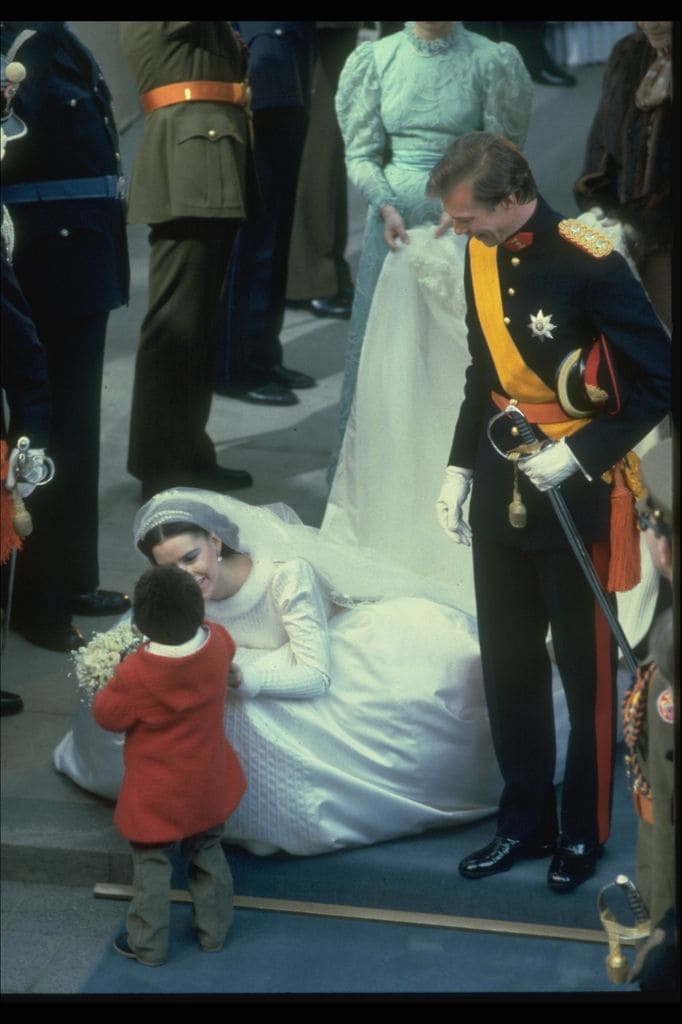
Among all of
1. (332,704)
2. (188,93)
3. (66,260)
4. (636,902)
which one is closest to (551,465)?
(332,704)

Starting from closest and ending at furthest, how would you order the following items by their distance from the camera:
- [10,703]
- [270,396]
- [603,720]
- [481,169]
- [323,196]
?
[481,169] → [603,720] → [10,703] → [270,396] → [323,196]

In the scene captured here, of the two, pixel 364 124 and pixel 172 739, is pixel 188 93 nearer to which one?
pixel 364 124

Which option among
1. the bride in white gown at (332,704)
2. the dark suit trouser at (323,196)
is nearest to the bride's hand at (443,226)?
the bride in white gown at (332,704)

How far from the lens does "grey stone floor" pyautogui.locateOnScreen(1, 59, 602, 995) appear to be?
349cm

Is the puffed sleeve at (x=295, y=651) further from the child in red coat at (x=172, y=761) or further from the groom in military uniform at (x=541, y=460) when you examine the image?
the groom in military uniform at (x=541, y=460)

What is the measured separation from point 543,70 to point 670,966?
796 centimetres

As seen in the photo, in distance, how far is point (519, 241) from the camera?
2.94 m

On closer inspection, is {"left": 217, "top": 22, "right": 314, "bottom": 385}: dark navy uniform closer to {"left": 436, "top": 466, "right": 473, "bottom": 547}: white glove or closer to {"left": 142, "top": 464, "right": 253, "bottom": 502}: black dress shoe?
{"left": 142, "top": 464, "right": 253, "bottom": 502}: black dress shoe

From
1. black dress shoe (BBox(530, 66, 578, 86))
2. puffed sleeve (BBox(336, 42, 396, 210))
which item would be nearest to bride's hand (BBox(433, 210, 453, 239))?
puffed sleeve (BBox(336, 42, 396, 210))

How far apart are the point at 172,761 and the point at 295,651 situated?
378 millimetres

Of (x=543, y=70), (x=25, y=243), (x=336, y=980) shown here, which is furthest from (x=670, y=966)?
(x=543, y=70)

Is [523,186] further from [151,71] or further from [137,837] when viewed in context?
[151,71]

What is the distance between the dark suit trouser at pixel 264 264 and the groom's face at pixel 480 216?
2.53 meters

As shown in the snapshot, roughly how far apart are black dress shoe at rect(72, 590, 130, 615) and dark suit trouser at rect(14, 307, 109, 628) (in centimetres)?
4
